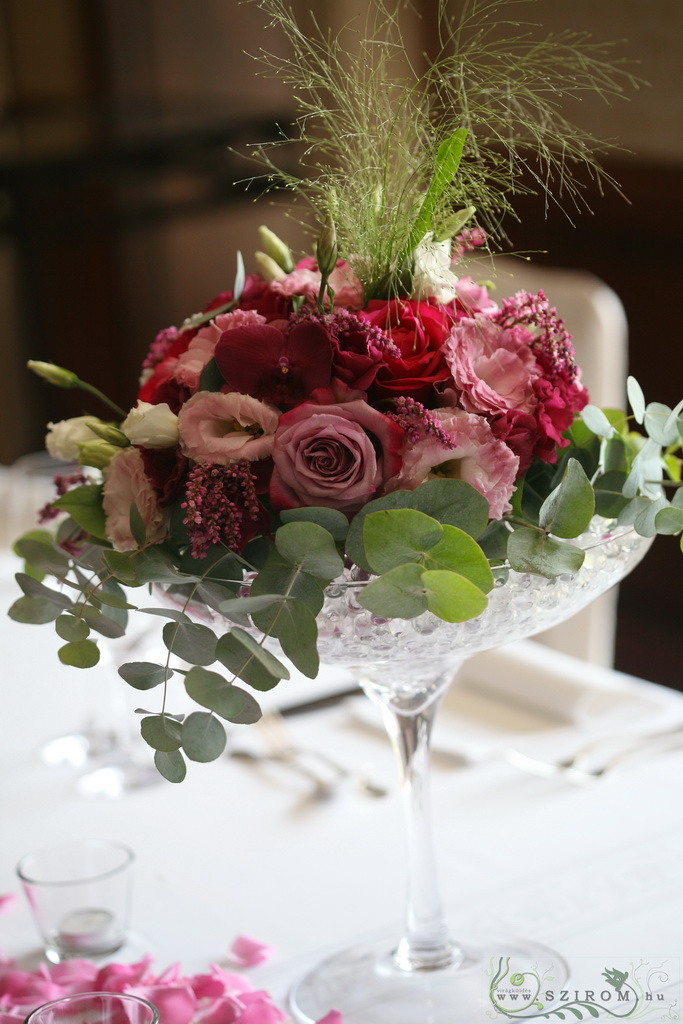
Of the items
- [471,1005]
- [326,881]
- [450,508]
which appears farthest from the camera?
[326,881]

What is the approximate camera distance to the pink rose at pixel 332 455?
1.87 feet

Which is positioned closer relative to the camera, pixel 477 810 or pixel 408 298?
pixel 408 298

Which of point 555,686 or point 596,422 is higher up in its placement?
point 596,422

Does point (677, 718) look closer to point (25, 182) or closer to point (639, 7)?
point (639, 7)

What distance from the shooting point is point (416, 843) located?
2.41ft

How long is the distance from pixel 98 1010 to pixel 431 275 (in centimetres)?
44

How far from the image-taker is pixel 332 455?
569 millimetres

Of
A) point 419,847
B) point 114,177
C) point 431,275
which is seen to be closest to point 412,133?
point 431,275

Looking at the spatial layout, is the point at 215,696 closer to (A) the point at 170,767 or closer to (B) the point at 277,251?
(A) the point at 170,767

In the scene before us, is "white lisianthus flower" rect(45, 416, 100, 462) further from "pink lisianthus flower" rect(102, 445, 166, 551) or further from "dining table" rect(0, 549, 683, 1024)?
"dining table" rect(0, 549, 683, 1024)

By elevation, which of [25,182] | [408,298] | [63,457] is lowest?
[25,182]

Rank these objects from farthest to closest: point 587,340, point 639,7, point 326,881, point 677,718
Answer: point 639,7 < point 587,340 < point 677,718 < point 326,881

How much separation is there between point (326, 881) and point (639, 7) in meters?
2.40

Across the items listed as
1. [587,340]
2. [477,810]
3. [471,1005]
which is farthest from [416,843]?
[587,340]
